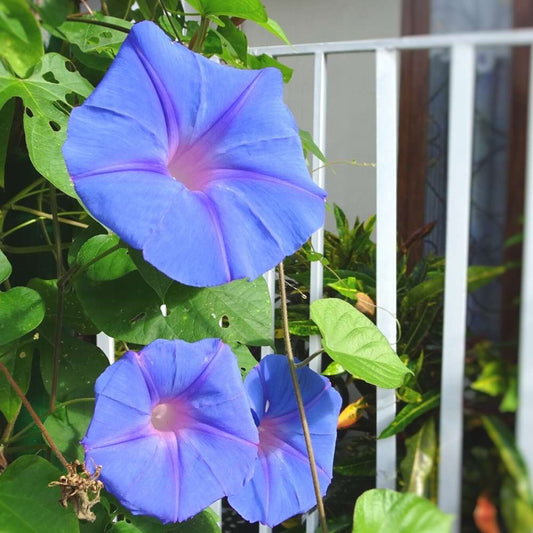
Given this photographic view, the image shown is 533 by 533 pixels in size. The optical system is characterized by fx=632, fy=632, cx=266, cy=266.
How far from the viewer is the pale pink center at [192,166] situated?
641 mm

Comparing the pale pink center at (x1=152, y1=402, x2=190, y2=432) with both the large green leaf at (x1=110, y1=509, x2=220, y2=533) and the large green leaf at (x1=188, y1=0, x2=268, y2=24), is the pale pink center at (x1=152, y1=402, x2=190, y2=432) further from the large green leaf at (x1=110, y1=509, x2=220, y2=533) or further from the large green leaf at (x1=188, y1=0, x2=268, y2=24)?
the large green leaf at (x1=188, y1=0, x2=268, y2=24)

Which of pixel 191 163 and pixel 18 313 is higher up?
pixel 191 163

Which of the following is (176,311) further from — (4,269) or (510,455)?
(510,455)

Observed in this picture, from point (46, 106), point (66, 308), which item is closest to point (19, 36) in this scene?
point (46, 106)

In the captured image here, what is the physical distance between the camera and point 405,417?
Result: 925mm

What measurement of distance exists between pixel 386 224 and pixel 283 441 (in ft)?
1.10

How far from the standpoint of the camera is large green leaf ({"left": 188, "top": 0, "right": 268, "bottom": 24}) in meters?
0.64

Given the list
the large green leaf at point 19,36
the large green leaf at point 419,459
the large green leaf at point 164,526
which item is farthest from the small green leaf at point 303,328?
the large green leaf at point 19,36

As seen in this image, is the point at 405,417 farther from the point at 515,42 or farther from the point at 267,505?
the point at 515,42

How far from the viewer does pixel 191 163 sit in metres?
0.65

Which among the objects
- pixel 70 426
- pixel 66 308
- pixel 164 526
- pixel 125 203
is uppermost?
pixel 125 203

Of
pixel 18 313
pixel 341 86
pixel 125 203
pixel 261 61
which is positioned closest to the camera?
pixel 125 203

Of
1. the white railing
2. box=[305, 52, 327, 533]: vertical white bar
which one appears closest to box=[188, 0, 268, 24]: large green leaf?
the white railing

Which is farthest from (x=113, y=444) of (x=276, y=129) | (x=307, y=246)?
(x=307, y=246)
